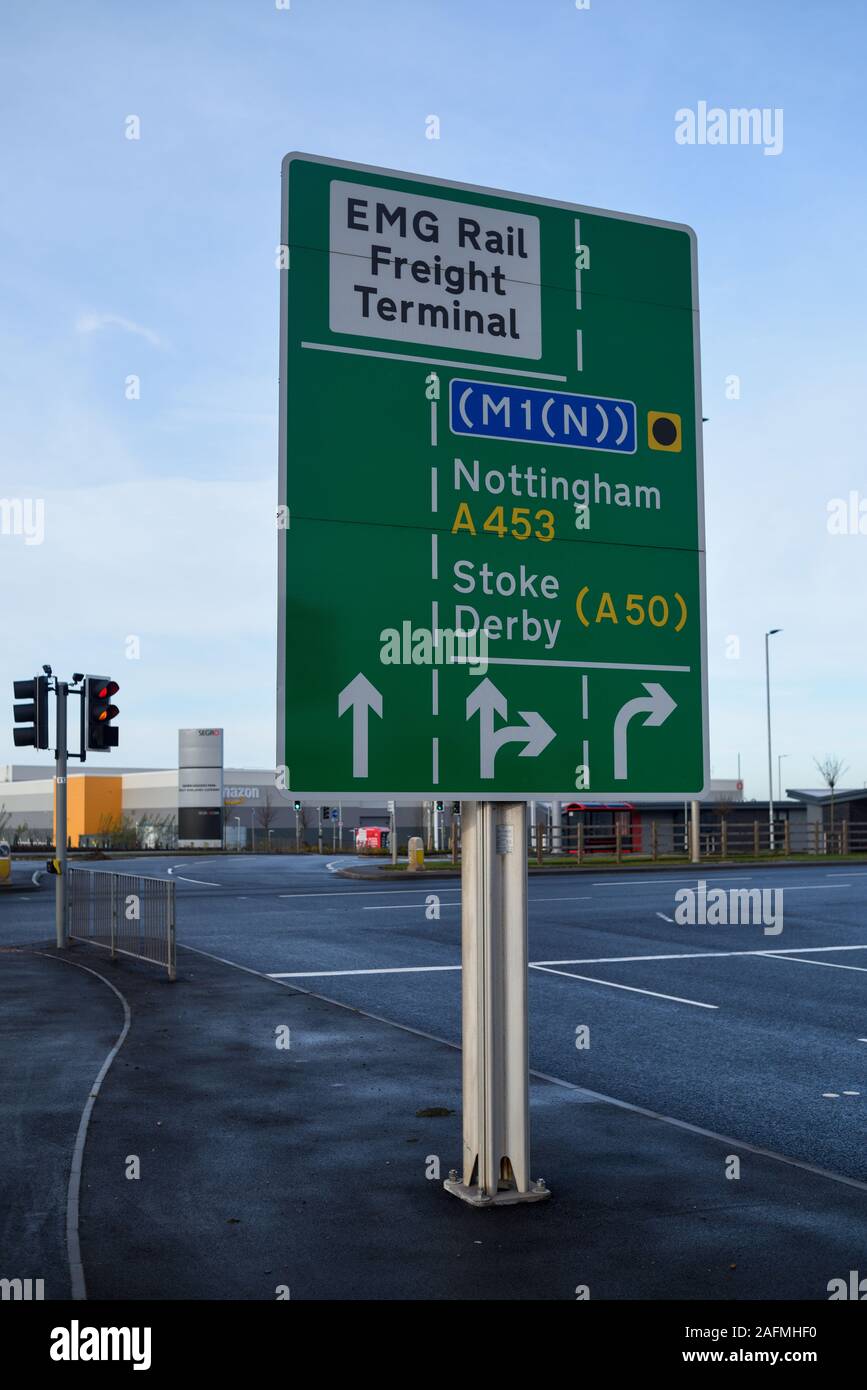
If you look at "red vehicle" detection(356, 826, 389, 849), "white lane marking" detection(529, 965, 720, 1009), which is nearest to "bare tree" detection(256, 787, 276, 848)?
"red vehicle" detection(356, 826, 389, 849)

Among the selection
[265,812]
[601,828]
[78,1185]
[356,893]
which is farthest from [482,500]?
[265,812]

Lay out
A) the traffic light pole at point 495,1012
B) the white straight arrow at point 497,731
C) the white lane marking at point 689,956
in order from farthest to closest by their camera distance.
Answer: the white lane marking at point 689,956 → the white straight arrow at point 497,731 → the traffic light pole at point 495,1012

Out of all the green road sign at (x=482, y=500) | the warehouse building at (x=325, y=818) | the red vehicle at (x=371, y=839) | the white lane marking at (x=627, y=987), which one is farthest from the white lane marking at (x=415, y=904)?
the red vehicle at (x=371, y=839)

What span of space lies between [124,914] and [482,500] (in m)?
11.1

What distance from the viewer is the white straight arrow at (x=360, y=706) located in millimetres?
6527

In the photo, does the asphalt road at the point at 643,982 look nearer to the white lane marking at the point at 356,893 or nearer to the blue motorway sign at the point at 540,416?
the white lane marking at the point at 356,893

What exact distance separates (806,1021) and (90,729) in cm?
1019

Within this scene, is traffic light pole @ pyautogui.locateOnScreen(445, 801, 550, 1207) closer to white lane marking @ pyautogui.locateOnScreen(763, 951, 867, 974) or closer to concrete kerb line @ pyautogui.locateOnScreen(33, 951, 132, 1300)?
concrete kerb line @ pyautogui.locateOnScreen(33, 951, 132, 1300)

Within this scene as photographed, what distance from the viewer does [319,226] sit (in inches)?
268

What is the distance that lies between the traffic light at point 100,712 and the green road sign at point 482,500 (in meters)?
12.2

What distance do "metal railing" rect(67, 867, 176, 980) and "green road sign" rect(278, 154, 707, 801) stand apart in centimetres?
839

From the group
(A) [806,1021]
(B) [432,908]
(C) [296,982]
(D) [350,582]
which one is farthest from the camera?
(B) [432,908]

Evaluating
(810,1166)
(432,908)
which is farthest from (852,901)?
(810,1166)
